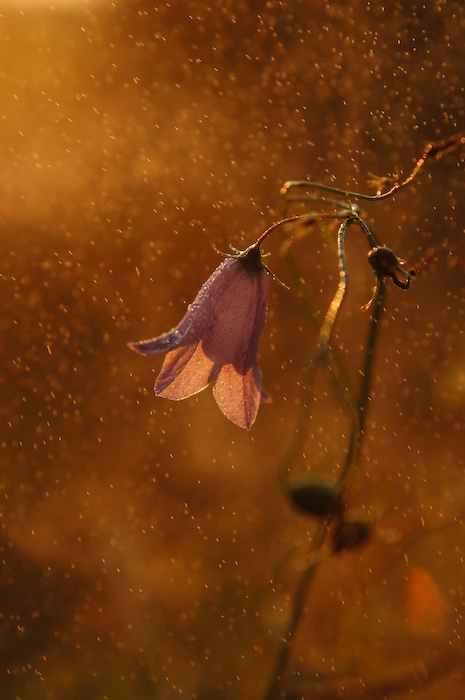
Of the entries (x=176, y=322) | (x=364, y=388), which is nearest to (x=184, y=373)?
A: (x=364, y=388)

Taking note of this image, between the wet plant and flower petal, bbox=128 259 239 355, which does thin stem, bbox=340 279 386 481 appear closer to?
the wet plant

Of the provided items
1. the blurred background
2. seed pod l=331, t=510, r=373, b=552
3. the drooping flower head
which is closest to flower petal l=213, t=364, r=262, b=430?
the drooping flower head

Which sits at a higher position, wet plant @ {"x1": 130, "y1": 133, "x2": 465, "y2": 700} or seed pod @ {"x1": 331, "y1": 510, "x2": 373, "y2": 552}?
wet plant @ {"x1": 130, "y1": 133, "x2": 465, "y2": 700}

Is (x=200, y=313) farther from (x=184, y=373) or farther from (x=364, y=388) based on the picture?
(x=364, y=388)

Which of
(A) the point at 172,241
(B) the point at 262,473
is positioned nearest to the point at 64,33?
(A) the point at 172,241

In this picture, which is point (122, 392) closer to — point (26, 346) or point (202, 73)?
point (26, 346)
